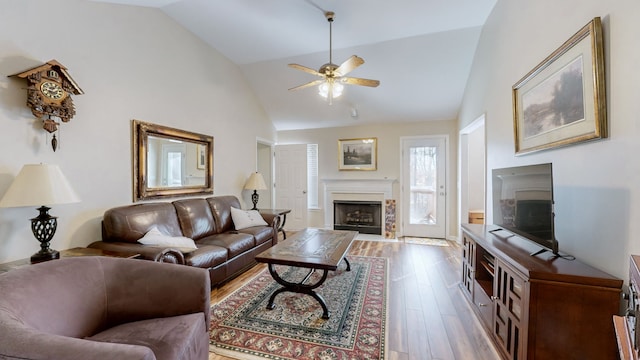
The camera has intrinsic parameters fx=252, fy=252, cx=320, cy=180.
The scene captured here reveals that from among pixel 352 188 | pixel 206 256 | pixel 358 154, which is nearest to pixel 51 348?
pixel 206 256

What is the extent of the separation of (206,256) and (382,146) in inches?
157

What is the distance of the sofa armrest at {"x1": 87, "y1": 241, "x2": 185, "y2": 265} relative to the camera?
6.72 ft

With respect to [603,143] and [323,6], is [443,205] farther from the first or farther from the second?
[323,6]

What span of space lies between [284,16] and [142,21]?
5.19 ft

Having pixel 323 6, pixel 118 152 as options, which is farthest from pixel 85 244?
pixel 323 6

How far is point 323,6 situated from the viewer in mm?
2736

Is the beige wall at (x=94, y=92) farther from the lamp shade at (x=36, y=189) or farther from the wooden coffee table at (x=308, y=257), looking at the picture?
the wooden coffee table at (x=308, y=257)

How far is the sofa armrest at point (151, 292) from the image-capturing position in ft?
4.62

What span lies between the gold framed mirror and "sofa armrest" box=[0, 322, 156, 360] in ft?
7.48

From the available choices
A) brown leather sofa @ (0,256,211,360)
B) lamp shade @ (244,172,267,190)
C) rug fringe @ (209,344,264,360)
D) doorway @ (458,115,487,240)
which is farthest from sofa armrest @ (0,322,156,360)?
doorway @ (458,115,487,240)

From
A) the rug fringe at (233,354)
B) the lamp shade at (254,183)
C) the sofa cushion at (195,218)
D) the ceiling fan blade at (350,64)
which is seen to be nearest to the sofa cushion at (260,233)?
the sofa cushion at (195,218)

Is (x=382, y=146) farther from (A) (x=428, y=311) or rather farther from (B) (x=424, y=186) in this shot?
(A) (x=428, y=311)

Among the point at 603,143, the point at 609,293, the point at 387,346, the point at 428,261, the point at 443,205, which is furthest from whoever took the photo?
the point at 443,205

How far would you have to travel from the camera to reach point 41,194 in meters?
1.68
